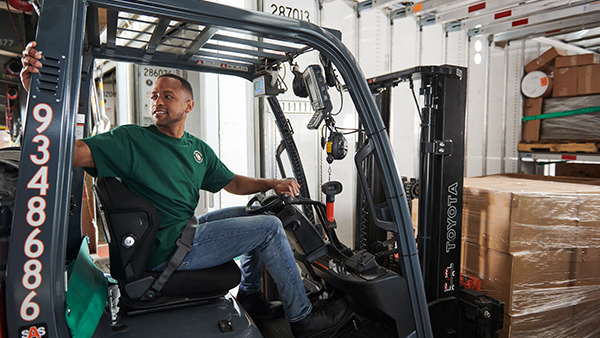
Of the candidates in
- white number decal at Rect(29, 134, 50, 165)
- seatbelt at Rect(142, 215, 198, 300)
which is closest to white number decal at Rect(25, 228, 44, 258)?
white number decal at Rect(29, 134, 50, 165)

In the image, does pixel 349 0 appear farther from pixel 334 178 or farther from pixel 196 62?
pixel 196 62

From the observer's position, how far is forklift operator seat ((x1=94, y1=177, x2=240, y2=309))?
197cm

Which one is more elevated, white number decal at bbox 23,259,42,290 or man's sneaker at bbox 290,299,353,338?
white number decal at bbox 23,259,42,290

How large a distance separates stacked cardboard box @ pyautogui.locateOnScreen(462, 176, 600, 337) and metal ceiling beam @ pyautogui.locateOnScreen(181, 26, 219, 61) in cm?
248

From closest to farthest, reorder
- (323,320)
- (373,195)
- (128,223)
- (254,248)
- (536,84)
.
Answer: (128,223)
(254,248)
(323,320)
(373,195)
(536,84)

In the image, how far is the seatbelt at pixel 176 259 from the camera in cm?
210

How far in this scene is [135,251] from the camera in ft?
6.61

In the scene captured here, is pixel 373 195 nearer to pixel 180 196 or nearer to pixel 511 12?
pixel 180 196

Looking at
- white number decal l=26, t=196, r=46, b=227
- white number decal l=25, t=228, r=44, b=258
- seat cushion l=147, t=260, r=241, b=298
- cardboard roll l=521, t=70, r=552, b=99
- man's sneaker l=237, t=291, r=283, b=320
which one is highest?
cardboard roll l=521, t=70, r=552, b=99

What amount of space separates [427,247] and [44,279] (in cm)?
246

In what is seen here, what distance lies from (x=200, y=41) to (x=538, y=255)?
117 inches

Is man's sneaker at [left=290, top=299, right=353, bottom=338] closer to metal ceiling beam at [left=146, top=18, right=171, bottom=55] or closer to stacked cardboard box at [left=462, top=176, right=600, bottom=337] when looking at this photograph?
stacked cardboard box at [left=462, top=176, right=600, bottom=337]

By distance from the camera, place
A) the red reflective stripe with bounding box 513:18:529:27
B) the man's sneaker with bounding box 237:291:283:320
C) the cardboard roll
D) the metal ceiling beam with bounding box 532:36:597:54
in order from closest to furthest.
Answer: the man's sneaker with bounding box 237:291:283:320 → the red reflective stripe with bounding box 513:18:529:27 → the cardboard roll → the metal ceiling beam with bounding box 532:36:597:54

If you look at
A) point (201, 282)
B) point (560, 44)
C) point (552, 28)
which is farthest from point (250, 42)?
point (560, 44)
